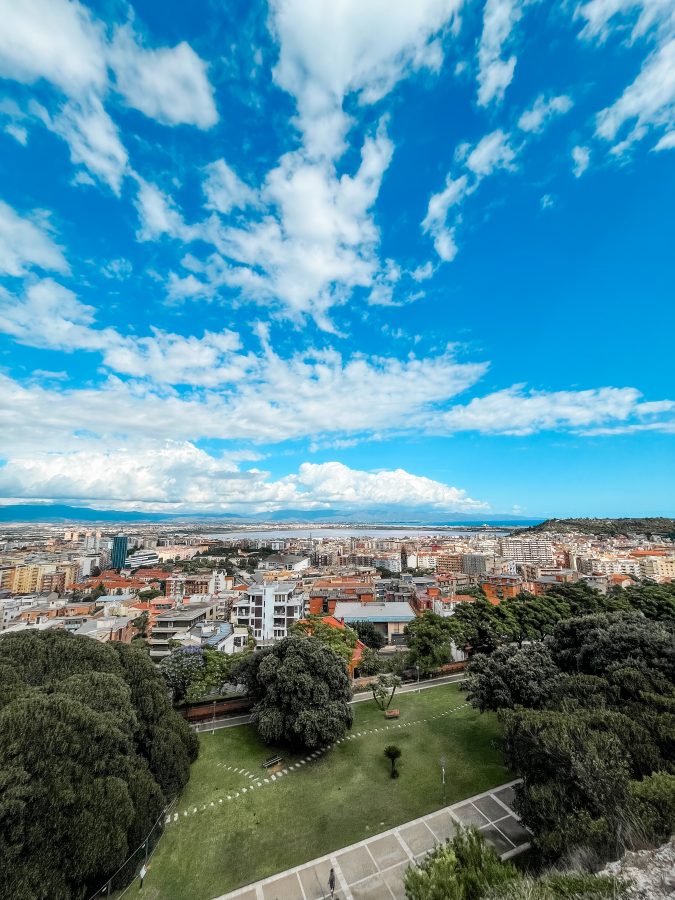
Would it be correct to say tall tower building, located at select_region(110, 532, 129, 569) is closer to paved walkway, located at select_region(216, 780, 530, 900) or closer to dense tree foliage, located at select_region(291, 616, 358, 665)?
dense tree foliage, located at select_region(291, 616, 358, 665)

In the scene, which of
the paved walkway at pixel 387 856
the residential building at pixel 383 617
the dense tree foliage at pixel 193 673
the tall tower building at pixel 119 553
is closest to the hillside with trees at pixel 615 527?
the residential building at pixel 383 617

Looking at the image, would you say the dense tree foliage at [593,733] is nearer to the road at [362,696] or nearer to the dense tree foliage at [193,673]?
the road at [362,696]

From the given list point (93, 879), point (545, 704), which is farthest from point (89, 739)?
point (545, 704)

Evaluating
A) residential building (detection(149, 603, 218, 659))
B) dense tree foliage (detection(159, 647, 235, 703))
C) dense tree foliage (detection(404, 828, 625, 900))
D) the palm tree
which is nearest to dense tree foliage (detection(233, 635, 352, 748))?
dense tree foliage (detection(159, 647, 235, 703))

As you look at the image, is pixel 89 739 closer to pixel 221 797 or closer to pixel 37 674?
pixel 37 674

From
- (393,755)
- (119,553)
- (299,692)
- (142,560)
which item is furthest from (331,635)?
(142,560)
